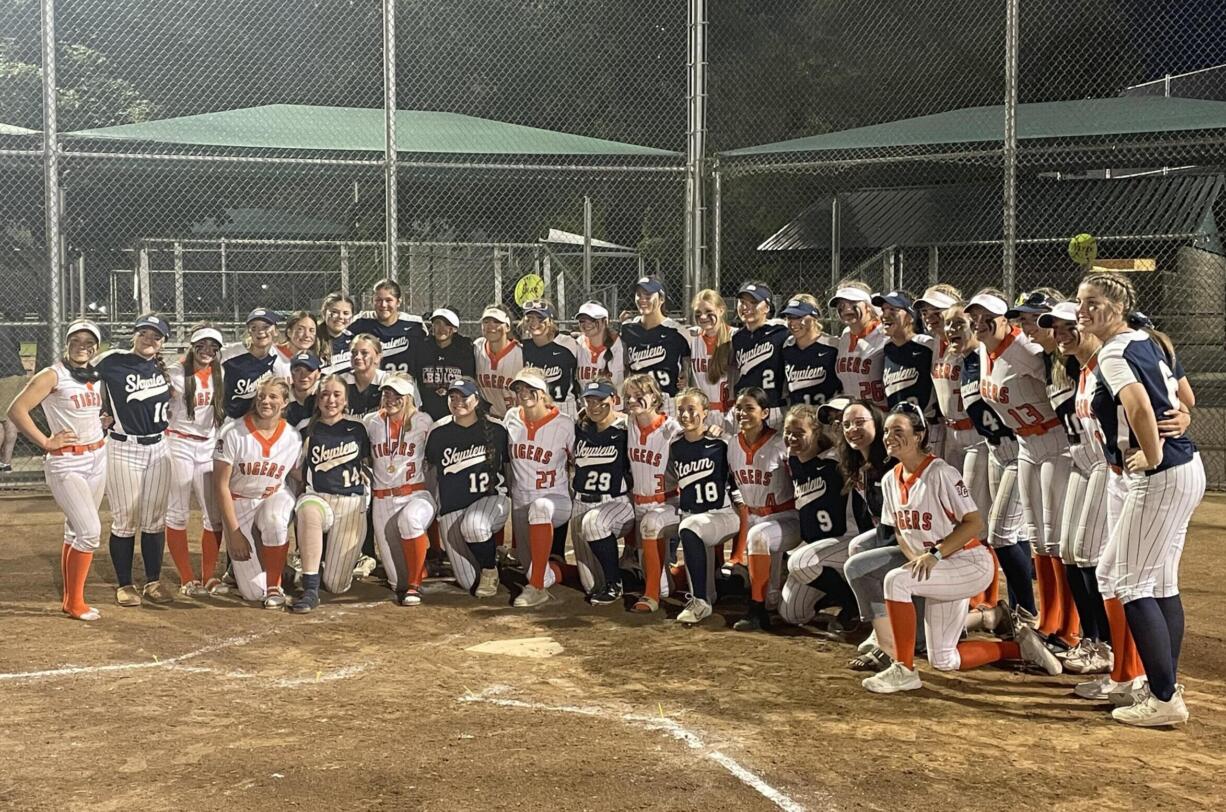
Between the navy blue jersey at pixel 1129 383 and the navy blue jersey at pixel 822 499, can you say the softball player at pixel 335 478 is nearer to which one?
the navy blue jersey at pixel 822 499

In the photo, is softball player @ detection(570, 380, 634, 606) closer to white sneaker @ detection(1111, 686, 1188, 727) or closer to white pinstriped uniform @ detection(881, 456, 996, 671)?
white pinstriped uniform @ detection(881, 456, 996, 671)

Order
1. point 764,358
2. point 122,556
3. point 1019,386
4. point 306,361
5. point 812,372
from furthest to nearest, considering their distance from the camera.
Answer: point 764,358 < point 306,361 < point 812,372 < point 122,556 < point 1019,386

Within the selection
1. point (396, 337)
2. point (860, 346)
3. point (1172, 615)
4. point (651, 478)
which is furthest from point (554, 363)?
point (1172, 615)

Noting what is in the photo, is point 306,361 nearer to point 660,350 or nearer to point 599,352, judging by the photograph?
point 599,352

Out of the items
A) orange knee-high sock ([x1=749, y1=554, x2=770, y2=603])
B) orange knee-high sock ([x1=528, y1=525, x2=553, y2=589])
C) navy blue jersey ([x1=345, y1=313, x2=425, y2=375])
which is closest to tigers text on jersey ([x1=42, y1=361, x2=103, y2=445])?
navy blue jersey ([x1=345, y1=313, x2=425, y2=375])

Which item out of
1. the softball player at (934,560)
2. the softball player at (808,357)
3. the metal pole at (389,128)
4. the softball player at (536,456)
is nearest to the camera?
the softball player at (934,560)

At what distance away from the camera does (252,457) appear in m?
6.82

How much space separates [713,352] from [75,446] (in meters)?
3.62

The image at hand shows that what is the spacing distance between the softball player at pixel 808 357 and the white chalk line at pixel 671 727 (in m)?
2.78

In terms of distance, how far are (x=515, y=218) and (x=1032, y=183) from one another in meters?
8.90

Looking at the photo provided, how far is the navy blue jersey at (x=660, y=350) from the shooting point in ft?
25.4

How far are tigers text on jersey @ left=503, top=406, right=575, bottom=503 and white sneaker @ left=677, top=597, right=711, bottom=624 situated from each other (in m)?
1.15

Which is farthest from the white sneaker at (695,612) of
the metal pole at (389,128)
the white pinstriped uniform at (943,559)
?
the metal pole at (389,128)

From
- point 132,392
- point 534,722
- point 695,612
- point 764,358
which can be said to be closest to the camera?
point 534,722
